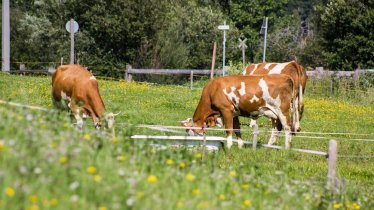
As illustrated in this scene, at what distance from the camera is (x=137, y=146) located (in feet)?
28.0

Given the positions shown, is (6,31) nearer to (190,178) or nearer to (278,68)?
(278,68)

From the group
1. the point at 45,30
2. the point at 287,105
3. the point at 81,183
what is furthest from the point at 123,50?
the point at 81,183

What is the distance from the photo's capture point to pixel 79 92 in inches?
591

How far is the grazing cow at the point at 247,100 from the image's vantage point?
1600 centimetres

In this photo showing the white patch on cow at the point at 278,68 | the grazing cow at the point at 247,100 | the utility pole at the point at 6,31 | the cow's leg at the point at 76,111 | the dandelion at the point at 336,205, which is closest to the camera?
the dandelion at the point at 336,205

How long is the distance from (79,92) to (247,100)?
147 inches

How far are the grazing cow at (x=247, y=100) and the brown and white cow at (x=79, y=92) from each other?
240 centimetres

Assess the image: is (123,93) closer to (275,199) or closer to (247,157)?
(247,157)

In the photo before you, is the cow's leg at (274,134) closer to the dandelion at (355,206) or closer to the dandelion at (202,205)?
the dandelion at (355,206)

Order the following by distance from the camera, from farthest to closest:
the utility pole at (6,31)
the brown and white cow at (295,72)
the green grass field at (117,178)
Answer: the utility pole at (6,31) → the brown and white cow at (295,72) → the green grass field at (117,178)

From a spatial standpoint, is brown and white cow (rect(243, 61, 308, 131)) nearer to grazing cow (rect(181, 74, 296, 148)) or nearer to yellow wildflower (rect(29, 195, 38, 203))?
grazing cow (rect(181, 74, 296, 148))

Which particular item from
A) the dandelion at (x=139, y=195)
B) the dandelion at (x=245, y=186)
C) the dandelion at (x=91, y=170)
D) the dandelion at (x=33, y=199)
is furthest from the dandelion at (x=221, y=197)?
the dandelion at (x=33, y=199)

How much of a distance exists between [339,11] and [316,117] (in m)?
18.3

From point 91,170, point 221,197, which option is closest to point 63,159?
point 91,170
